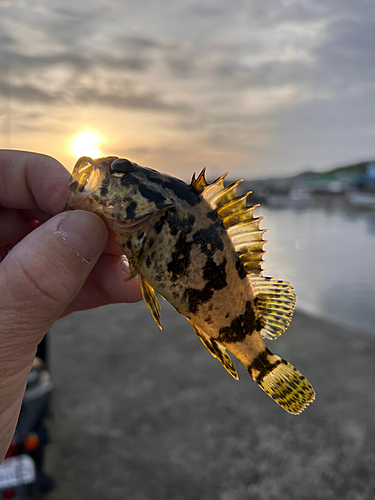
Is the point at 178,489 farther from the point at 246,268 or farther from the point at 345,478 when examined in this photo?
the point at 246,268

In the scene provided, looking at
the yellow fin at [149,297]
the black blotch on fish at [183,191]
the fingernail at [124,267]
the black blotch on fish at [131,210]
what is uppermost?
the black blotch on fish at [183,191]

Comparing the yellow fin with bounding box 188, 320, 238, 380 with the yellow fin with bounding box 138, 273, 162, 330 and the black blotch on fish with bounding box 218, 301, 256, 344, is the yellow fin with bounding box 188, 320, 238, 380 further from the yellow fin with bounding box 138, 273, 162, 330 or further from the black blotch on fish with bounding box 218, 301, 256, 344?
the yellow fin with bounding box 138, 273, 162, 330

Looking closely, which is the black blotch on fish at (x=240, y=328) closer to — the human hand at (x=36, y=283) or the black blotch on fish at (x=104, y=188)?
the human hand at (x=36, y=283)

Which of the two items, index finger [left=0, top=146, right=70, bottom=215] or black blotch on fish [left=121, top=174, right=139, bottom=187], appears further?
index finger [left=0, top=146, right=70, bottom=215]

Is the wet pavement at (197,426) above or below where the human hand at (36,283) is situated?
below

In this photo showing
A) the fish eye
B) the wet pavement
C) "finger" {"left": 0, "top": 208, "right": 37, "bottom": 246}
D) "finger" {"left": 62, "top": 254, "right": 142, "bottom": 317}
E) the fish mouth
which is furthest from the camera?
the wet pavement

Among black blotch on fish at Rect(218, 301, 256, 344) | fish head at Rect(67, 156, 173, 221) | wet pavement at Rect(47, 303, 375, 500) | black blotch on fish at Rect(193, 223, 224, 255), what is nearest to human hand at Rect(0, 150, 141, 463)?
fish head at Rect(67, 156, 173, 221)

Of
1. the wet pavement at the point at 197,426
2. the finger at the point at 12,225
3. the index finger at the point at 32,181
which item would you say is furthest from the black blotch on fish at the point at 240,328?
the wet pavement at the point at 197,426
